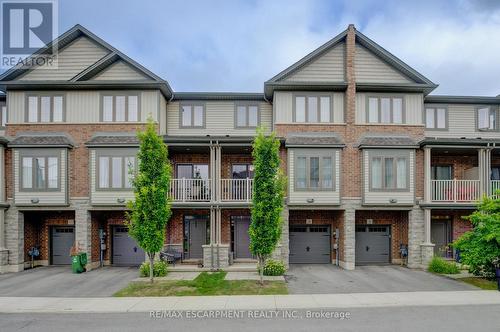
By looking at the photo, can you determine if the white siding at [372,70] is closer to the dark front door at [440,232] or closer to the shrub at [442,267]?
the dark front door at [440,232]

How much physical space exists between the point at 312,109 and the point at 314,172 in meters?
3.40

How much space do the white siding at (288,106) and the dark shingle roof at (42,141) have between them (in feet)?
34.9

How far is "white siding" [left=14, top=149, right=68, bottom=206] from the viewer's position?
657 inches

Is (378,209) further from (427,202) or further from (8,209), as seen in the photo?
(8,209)

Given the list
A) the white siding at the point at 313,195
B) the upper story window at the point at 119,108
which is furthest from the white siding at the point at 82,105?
the white siding at the point at 313,195

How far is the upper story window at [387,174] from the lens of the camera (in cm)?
1705

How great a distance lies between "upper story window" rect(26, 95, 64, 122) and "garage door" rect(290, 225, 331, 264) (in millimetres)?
13785

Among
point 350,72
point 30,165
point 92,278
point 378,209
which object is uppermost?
point 350,72

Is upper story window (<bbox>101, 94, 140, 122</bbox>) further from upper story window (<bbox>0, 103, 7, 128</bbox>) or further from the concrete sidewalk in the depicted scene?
the concrete sidewalk

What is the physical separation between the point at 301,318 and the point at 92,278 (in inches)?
401

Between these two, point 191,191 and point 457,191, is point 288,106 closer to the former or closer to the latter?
point 191,191

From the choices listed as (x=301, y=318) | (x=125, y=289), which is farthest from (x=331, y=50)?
(x=125, y=289)

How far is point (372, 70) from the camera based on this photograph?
18.1 m

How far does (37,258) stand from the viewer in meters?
18.3
